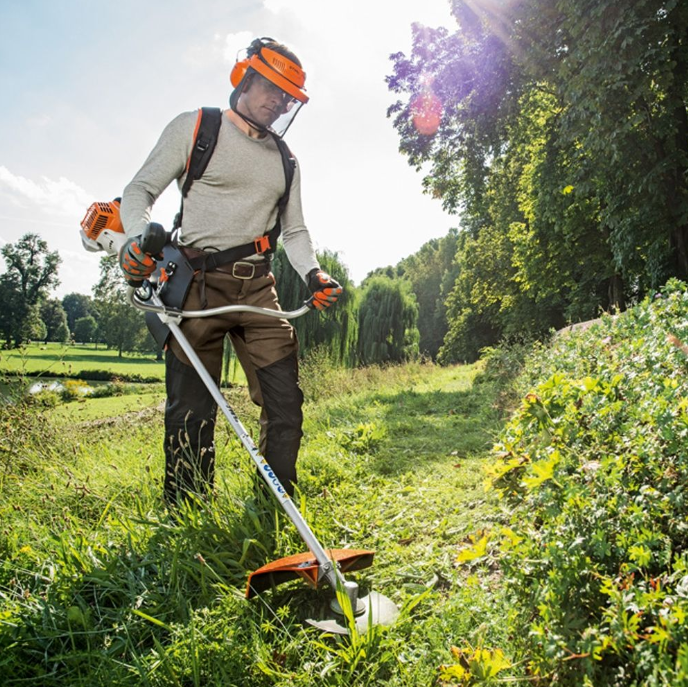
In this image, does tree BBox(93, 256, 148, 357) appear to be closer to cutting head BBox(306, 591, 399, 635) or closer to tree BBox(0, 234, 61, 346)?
tree BBox(0, 234, 61, 346)

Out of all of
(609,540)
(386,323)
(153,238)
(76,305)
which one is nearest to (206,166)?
(153,238)

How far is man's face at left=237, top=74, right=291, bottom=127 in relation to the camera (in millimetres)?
2834

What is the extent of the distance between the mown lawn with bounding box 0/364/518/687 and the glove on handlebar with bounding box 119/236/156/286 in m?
1.14

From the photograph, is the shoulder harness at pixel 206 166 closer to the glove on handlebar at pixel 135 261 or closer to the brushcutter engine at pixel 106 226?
the brushcutter engine at pixel 106 226

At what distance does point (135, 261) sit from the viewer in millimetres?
2459

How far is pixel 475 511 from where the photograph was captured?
3082 millimetres

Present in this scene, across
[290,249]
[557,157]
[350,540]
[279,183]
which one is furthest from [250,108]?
[557,157]

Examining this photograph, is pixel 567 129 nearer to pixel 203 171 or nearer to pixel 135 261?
pixel 203 171

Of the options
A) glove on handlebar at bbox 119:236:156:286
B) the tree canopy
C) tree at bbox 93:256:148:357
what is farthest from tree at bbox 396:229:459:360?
glove on handlebar at bbox 119:236:156:286

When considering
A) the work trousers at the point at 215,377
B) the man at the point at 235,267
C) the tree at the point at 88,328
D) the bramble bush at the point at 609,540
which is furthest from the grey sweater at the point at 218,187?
the tree at the point at 88,328

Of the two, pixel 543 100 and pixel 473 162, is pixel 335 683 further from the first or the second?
pixel 543 100

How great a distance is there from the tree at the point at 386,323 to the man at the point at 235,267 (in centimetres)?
1948

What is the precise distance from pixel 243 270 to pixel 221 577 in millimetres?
1538

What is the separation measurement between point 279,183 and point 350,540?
78.3 inches
